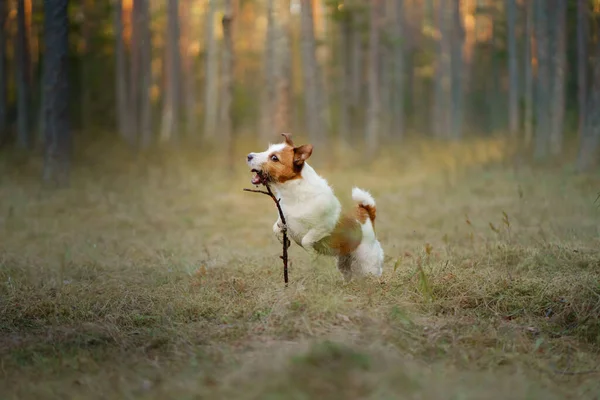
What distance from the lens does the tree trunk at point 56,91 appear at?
15734 millimetres

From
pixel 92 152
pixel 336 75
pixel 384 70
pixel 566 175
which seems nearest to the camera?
pixel 566 175

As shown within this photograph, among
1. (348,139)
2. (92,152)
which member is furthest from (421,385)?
(348,139)

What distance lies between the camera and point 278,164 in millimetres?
6328

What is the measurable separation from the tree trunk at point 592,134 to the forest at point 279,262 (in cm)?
5

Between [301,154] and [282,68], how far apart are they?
15491mm

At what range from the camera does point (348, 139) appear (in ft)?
112

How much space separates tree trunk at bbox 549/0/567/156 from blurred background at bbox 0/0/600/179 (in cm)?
5

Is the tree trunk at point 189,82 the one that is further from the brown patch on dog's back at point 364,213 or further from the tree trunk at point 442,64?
the brown patch on dog's back at point 364,213

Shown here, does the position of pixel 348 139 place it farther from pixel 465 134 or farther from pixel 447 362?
pixel 447 362

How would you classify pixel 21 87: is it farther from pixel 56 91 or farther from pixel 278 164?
pixel 278 164

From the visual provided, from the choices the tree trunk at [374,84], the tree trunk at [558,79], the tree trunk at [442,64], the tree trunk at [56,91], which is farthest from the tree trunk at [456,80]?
the tree trunk at [56,91]

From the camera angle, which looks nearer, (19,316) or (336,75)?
(19,316)

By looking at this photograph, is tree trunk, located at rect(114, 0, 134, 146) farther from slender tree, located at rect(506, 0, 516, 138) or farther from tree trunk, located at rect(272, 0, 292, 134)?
slender tree, located at rect(506, 0, 516, 138)

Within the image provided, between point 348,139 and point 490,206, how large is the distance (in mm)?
21238
